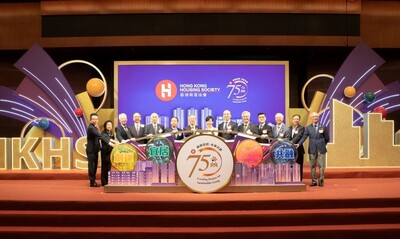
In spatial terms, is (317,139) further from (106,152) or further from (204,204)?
(106,152)

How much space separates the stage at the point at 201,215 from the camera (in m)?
6.61

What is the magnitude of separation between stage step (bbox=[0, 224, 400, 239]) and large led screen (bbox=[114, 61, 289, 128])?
22.8 feet

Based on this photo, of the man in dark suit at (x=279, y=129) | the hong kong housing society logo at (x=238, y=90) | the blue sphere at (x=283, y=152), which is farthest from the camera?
the hong kong housing society logo at (x=238, y=90)

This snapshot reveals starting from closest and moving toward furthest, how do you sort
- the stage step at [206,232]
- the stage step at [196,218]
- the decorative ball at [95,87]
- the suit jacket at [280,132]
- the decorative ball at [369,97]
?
the stage step at [206,232] < the stage step at [196,218] < the suit jacket at [280,132] < the decorative ball at [95,87] < the decorative ball at [369,97]

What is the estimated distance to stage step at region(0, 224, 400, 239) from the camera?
257 inches

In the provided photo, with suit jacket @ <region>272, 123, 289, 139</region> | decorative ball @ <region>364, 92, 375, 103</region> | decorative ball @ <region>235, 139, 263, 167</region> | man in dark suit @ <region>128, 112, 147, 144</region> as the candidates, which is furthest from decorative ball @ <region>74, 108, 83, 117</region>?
decorative ball @ <region>364, 92, 375, 103</region>

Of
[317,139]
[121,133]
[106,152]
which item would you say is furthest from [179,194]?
[317,139]

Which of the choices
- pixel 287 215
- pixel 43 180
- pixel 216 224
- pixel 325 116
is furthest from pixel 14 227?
pixel 325 116

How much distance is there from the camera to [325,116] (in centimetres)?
1317

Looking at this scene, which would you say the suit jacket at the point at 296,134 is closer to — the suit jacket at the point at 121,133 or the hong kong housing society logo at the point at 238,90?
the suit jacket at the point at 121,133

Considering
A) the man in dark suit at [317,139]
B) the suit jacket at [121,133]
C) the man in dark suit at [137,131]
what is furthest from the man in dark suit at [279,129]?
the suit jacket at [121,133]

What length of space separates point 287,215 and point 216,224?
87cm

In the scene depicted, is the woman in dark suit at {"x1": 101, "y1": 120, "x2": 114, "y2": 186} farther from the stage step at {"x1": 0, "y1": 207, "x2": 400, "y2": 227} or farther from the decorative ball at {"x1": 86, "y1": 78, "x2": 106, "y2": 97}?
the decorative ball at {"x1": 86, "y1": 78, "x2": 106, "y2": 97}

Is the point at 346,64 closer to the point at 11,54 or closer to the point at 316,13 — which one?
the point at 316,13
